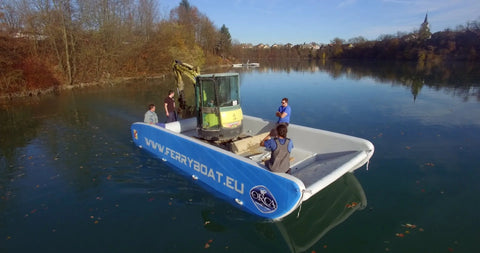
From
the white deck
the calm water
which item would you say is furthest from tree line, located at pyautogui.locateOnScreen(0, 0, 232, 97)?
the white deck

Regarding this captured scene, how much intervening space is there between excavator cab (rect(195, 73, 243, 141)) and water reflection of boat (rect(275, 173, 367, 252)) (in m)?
2.59

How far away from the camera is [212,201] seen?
522 centimetres

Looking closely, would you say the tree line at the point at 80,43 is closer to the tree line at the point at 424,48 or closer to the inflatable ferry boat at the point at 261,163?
the inflatable ferry boat at the point at 261,163

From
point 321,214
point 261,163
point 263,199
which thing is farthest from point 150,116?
point 321,214

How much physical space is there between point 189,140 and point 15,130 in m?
9.29

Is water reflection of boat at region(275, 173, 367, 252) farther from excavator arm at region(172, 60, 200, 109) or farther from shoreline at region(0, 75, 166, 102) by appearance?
shoreline at region(0, 75, 166, 102)

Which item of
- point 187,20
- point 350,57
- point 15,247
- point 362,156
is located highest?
point 187,20

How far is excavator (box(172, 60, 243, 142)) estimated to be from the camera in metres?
6.20

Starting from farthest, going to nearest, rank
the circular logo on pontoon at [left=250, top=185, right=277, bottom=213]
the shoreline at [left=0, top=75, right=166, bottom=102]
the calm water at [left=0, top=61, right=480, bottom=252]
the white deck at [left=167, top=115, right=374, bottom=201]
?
the shoreline at [left=0, top=75, right=166, bottom=102]
the white deck at [left=167, top=115, right=374, bottom=201]
the circular logo on pontoon at [left=250, top=185, right=277, bottom=213]
the calm water at [left=0, top=61, right=480, bottom=252]

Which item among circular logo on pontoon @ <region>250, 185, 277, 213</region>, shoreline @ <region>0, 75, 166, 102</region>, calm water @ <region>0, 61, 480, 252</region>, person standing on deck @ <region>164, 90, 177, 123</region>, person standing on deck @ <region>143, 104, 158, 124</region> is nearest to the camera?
calm water @ <region>0, 61, 480, 252</region>

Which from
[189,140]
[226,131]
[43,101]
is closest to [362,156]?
[226,131]

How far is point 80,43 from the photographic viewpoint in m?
25.7

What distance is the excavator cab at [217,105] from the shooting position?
6.20 m

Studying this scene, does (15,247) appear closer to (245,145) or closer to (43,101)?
(245,145)
